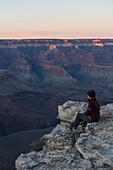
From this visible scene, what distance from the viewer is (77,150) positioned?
700 cm

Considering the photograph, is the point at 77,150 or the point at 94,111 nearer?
the point at 77,150

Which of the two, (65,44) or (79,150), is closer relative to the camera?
(79,150)

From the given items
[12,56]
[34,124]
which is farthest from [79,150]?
[12,56]

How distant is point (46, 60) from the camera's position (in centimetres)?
14188

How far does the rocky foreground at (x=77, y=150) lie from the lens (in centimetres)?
618

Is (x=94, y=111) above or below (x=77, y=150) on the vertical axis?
above

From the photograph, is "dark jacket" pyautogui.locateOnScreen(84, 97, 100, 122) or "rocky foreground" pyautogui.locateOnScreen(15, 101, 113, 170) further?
"dark jacket" pyautogui.locateOnScreen(84, 97, 100, 122)

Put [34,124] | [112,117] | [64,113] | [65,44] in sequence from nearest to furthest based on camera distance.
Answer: [112,117], [64,113], [34,124], [65,44]

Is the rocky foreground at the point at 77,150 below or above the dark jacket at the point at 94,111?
below

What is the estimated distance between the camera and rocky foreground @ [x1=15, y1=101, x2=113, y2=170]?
6.18 meters

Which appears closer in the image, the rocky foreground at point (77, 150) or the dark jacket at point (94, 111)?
the rocky foreground at point (77, 150)

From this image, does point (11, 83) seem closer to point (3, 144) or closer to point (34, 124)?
point (34, 124)

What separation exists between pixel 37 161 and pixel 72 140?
5.42ft

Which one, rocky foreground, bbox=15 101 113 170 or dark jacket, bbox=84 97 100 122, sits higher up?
dark jacket, bbox=84 97 100 122
